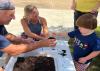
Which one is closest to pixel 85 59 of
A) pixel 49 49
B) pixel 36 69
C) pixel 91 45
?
pixel 91 45

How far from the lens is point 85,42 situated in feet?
12.7

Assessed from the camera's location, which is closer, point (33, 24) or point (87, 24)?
point (87, 24)

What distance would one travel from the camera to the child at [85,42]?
3.82 m

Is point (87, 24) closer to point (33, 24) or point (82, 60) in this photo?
point (82, 60)

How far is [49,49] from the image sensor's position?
12.6 feet

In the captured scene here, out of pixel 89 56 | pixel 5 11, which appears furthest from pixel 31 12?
pixel 5 11

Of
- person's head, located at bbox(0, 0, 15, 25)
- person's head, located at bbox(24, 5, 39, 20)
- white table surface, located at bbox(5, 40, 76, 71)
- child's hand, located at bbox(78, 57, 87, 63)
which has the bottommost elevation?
child's hand, located at bbox(78, 57, 87, 63)

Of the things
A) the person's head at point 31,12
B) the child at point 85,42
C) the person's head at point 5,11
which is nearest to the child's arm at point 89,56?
the child at point 85,42

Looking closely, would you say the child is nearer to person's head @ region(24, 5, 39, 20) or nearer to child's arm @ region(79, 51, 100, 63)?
child's arm @ region(79, 51, 100, 63)

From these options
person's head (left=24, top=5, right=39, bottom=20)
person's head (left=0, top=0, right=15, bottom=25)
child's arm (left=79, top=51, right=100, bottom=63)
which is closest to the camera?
person's head (left=0, top=0, right=15, bottom=25)

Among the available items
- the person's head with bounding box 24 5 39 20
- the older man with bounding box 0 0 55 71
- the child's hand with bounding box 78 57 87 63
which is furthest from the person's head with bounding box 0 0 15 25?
the person's head with bounding box 24 5 39 20

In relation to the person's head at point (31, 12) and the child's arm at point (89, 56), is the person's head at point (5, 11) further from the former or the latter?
the person's head at point (31, 12)

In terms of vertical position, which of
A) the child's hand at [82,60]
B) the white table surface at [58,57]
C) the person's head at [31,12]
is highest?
the person's head at [31,12]

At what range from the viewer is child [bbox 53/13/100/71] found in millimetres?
3816
